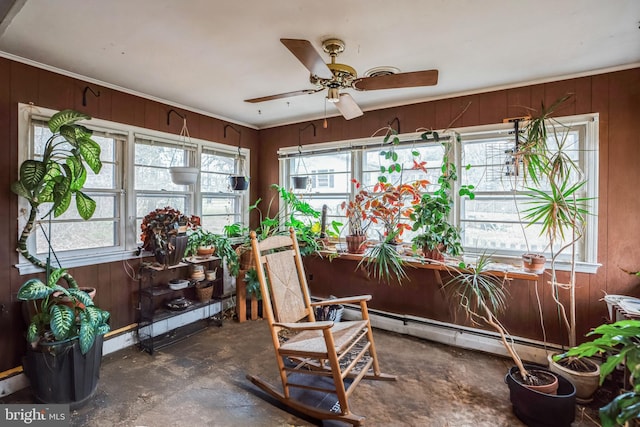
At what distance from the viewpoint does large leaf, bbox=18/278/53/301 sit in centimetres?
206

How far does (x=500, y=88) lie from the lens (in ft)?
9.39

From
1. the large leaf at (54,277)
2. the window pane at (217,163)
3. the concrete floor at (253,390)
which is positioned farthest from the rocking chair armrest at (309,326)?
the window pane at (217,163)

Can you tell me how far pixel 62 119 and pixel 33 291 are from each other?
3.75ft

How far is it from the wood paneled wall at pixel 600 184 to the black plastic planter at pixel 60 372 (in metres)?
2.55

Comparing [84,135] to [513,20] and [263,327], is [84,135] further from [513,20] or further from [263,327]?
[513,20]

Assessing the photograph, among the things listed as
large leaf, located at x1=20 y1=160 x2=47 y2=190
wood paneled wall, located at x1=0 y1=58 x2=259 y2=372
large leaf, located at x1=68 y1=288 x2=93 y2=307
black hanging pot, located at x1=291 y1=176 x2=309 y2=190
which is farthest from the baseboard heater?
large leaf, located at x1=20 y1=160 x2=47 y2=190

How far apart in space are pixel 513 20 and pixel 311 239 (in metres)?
2.46

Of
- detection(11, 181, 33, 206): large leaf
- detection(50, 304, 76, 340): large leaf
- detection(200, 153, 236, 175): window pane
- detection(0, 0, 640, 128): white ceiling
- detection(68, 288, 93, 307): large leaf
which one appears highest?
detection(0, 0, 640, 128): white ceiling

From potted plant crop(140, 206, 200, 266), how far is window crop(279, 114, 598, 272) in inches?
75.4

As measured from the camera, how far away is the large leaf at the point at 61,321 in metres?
2.04

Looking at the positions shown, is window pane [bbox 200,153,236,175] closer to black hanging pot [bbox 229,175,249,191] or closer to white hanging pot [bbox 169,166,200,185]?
black hanging pot [bbox 229,175,249,191]

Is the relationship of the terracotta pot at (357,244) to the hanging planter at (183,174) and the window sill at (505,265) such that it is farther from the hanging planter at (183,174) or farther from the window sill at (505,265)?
the hanging planter at (183,174)

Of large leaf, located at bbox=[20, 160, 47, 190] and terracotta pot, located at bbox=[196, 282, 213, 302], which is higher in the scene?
large leaf, located at bbox=[20, 160, 47, 190]

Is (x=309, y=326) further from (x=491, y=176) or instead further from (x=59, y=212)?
(x=491, y=176)
